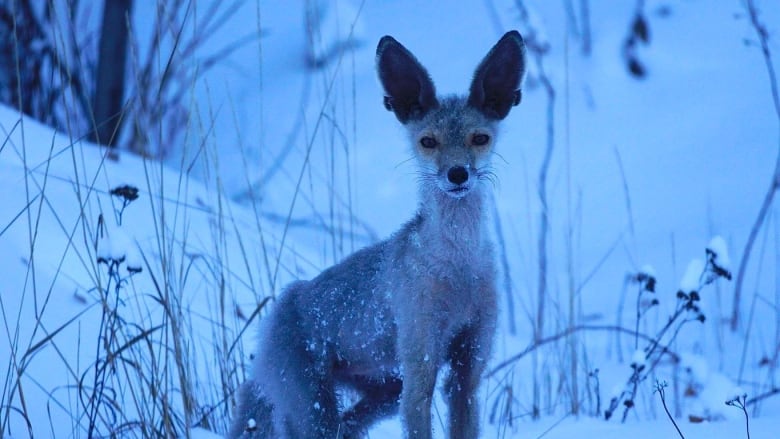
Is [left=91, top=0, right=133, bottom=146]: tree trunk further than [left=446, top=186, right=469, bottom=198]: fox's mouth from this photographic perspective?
Yes

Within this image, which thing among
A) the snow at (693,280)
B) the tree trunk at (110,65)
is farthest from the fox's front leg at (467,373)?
the tree trunk at (110,65)

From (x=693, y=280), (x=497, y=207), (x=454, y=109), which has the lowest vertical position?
(x=693, y=280)

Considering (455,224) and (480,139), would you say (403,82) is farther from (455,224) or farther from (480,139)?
(455,224)

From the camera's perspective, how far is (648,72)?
37.1 feet

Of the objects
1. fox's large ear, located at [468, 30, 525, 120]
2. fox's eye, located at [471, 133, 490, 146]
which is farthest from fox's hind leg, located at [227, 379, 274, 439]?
fox's large ear, located at [468, 30, 525, 120]

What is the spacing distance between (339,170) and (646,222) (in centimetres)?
392

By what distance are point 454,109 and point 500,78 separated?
0.21 metres

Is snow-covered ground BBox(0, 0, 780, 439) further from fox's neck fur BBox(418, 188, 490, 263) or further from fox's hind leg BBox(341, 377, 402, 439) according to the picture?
fox's hind leg BBox(341, 377, 402, 439)

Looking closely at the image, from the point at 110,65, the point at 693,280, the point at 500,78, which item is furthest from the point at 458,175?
the point at 110,65

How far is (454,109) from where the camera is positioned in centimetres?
389

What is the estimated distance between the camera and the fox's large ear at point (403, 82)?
388 centimetres

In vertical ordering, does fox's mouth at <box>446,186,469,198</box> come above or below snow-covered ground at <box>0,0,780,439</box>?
below

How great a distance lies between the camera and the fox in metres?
3.64

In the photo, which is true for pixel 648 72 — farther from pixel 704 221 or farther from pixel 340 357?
pixel 340 357
